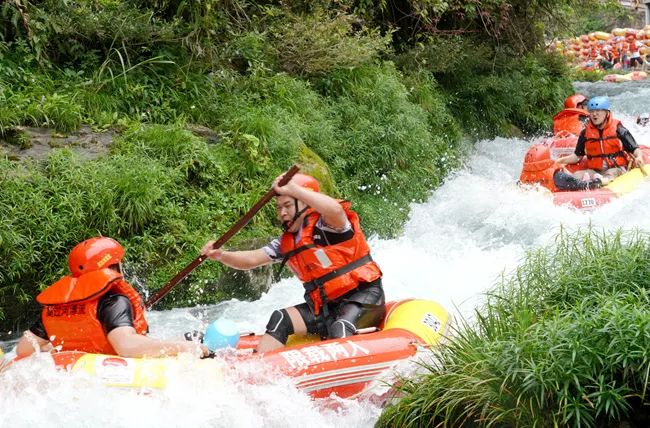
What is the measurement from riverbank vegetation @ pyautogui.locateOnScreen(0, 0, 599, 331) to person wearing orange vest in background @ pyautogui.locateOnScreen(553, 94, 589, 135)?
4.58 feet

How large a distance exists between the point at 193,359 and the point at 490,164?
894cm

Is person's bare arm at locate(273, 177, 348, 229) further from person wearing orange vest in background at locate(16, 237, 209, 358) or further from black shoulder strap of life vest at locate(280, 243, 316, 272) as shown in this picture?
person wearing orange vest in background at locate(16, 237, 209, 358)

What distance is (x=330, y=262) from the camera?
16.9 ft

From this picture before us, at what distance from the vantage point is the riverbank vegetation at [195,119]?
270 inches

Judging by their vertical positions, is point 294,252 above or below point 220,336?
above

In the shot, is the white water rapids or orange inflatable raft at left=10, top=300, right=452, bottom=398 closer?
the white water rapids

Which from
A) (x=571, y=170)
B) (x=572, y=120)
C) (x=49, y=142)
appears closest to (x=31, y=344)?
(x=49, y=142)

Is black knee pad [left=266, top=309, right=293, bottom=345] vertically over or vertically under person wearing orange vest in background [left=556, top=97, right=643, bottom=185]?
over

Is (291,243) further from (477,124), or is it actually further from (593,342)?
(477,124)

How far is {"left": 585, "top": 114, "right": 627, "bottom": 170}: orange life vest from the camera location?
9836mm

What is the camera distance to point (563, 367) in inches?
135

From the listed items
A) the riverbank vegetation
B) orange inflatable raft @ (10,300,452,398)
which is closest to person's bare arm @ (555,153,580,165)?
the riverbank vegetation

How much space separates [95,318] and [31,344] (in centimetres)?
41

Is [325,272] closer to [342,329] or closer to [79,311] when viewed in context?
[342,329]
